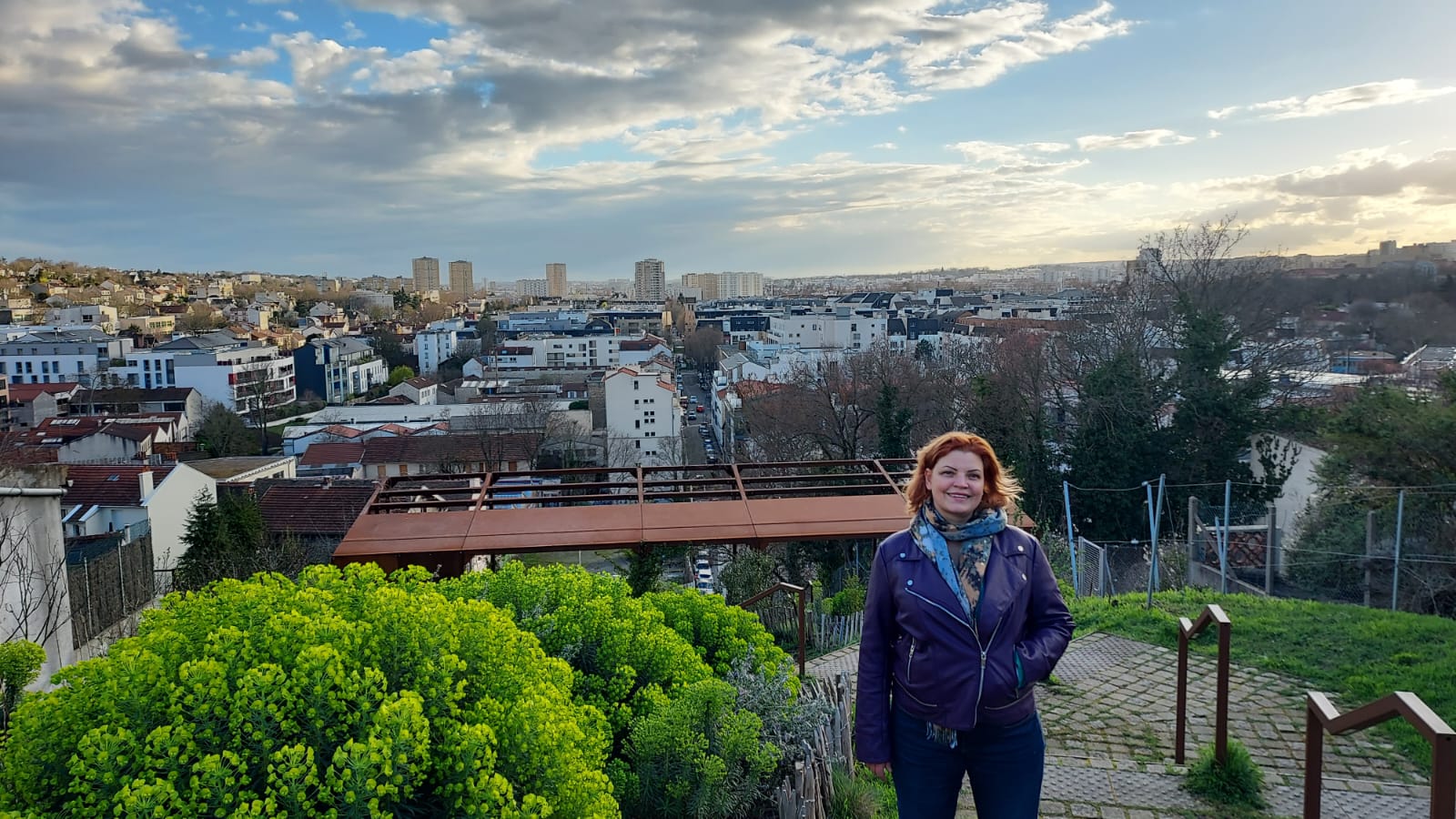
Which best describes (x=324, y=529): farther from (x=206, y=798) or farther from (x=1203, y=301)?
(x=1203, y=301)

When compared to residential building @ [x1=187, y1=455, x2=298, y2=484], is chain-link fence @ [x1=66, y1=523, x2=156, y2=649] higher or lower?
higher

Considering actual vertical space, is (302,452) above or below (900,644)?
below

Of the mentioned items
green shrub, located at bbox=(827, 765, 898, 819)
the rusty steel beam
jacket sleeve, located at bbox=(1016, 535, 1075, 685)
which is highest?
jacket sleeve, located at bbox=(1016, 535, 1075, 685)

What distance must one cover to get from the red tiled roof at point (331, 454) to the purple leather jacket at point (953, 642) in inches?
1306

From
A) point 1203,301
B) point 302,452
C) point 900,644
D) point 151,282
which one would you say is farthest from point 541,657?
point 151,282

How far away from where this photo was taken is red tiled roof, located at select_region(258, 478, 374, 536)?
2127cm

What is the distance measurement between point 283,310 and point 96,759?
12140cm

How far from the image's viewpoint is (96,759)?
2.46 meters

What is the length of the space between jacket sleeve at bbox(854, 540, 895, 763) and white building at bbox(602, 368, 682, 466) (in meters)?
39.3

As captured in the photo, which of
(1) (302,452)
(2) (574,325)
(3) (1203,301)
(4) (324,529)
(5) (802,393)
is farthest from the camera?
(2) (574,325)

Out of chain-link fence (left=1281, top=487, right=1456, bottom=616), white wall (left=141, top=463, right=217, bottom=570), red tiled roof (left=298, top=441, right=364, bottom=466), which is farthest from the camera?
red tiled roof (left=298, top=441, right=364, bottom=466)

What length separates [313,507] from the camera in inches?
→ 870

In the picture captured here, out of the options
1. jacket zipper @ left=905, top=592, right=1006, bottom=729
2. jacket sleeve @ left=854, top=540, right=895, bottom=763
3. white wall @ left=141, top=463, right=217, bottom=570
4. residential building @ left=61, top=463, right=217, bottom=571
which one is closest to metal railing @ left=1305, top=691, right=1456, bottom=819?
jacket zipper @ left=905, top=592, right=1006, bottom=729

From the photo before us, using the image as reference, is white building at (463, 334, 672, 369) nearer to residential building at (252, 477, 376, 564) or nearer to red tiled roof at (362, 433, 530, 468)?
red tiled roof at (362, 433, 530, 468)
